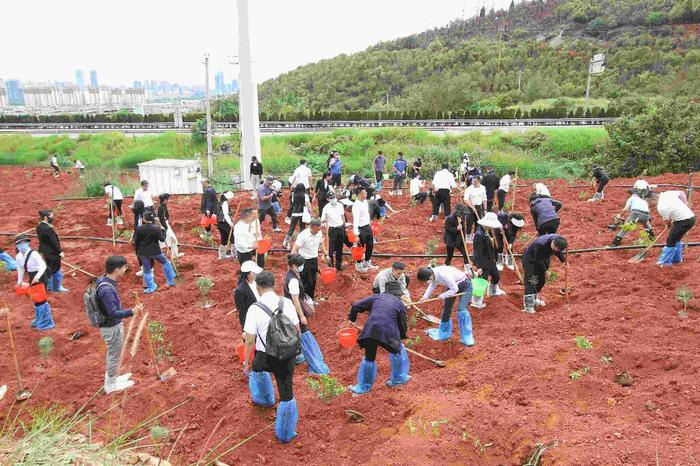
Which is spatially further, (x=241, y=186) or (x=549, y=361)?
(x=241, y=186)

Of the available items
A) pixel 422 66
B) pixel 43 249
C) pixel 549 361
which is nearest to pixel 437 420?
pixel 549 361

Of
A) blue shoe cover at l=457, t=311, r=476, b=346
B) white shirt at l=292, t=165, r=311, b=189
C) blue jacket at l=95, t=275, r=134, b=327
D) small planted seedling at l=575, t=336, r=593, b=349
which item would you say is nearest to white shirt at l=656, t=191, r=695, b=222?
small planted seedling at l=575, t=336, r=593, b=349

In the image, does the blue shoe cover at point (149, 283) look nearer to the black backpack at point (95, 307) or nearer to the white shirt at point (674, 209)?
the black backpack at point (95, 307)

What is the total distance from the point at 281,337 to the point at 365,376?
1439 millimetres

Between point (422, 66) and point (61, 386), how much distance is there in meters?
64.3

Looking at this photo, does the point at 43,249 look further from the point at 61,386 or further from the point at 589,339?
the point at 589,339

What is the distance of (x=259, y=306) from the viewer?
4977mm

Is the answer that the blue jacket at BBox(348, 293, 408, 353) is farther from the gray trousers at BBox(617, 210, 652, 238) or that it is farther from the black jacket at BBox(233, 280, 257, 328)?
the gray trousers at BBox(617, 210, 652, 238)

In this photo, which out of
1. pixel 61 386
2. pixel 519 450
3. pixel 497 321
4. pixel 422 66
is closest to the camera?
pixel 519 450

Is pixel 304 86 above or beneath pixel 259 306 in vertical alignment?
above

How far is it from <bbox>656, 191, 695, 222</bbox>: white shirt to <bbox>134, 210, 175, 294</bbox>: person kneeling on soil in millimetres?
8329

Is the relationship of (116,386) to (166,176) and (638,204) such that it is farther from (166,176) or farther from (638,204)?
(166,176)

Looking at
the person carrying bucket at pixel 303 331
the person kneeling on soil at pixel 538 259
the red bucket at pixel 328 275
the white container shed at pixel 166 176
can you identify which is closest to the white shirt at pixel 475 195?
the person kneeling on soil at pixel 538 259

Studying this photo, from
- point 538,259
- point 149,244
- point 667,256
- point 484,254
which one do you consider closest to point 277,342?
point 484,254
